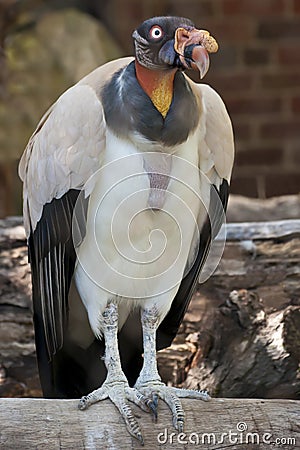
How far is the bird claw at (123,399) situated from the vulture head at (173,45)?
0.85m

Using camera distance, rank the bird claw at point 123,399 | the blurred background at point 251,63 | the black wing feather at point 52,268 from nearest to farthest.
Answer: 1. the bird claw at point 123,399
2. the black wing feather at point 52,268
3. the blurred background at point 251,63

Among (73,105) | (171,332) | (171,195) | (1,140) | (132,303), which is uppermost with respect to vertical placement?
(73,105)

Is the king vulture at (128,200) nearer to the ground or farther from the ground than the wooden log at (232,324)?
farther from the ground

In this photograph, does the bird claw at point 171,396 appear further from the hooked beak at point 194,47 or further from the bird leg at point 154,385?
the hooked beak at point 194,47

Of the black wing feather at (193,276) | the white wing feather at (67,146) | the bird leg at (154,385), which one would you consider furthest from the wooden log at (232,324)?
the white wing feather at (67,146)

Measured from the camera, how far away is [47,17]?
20.9 feet

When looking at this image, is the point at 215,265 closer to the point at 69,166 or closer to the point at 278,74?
the point at 69,166

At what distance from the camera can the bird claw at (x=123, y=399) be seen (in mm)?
2518

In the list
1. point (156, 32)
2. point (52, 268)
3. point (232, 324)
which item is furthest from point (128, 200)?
point (232, 324)

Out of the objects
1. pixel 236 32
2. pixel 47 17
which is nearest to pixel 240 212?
pixel 236 32

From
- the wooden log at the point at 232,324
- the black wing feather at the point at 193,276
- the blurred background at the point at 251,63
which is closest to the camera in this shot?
the black wing feather at the point at 193,276

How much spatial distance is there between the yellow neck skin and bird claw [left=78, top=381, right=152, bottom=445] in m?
0.74

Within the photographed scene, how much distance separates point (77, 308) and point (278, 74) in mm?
3557

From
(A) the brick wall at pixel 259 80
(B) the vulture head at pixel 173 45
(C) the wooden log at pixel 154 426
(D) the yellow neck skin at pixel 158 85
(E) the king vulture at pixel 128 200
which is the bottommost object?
(A) the brick wall at pixel 259 80
